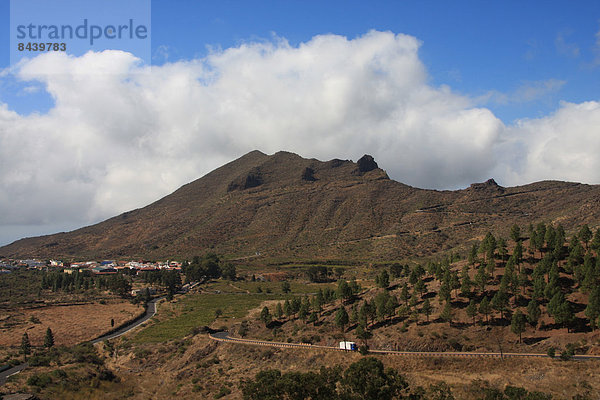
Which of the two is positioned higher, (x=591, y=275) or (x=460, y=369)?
(x=591, y=275)

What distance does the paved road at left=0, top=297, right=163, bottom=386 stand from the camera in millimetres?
57438

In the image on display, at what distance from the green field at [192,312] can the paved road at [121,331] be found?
2.57 metres

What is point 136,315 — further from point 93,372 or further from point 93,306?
point 93,372

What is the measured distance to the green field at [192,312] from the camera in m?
82.3

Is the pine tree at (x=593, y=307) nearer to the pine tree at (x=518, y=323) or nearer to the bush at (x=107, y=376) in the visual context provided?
the pine tree at (x=518, y=323)

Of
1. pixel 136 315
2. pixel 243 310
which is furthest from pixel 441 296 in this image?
pixel 136 315

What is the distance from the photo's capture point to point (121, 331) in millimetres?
86875

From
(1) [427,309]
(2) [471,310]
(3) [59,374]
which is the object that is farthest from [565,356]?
(3) [59,374]

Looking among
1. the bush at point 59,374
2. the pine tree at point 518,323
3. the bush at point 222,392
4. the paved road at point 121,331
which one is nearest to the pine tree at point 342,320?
the bush at point 222,392

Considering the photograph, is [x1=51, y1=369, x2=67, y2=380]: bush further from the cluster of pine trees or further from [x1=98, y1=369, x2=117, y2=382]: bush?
the cluster of pine trees

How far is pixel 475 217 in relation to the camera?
19775 cm

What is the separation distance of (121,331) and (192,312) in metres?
17.9

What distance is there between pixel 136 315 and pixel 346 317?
55.1 metres

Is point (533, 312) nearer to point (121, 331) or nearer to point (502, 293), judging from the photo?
point (502, 293)
